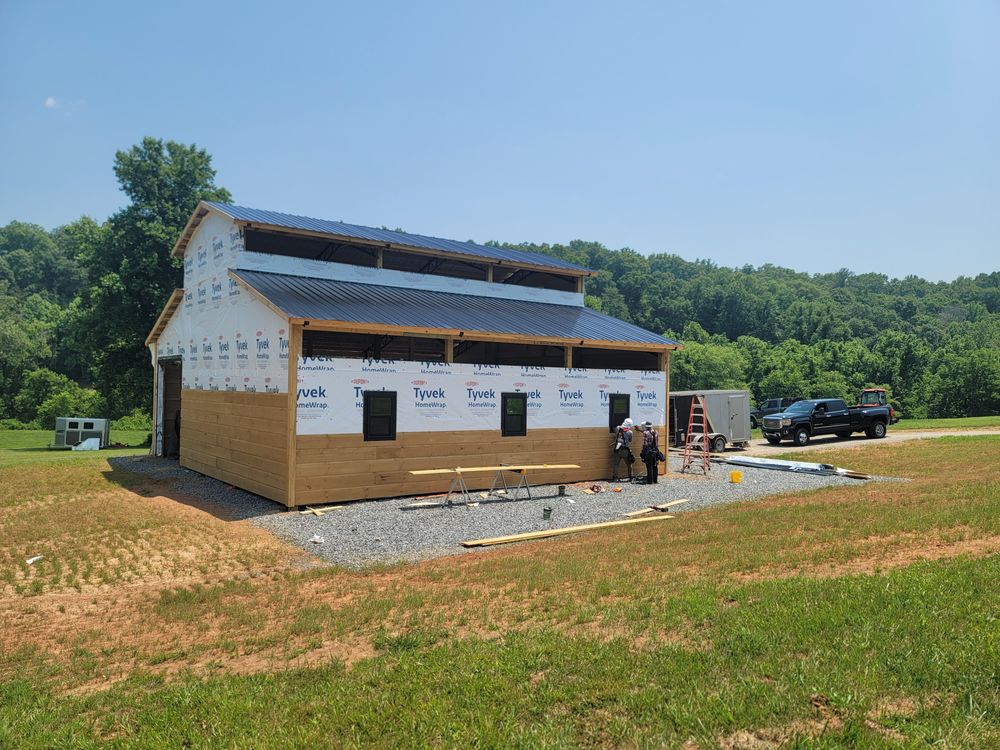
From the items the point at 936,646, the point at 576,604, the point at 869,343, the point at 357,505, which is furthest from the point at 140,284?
the point at 869,343

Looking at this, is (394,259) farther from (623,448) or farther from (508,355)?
(623,448)

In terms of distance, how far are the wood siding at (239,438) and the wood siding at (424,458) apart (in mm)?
713

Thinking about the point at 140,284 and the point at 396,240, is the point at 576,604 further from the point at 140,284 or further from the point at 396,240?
the point at 140,284

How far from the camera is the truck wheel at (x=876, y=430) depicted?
107ft

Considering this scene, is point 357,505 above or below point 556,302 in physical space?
below

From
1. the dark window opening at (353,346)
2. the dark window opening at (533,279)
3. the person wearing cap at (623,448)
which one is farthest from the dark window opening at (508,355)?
the person wearing cap at (623,448)

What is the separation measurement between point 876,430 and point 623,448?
20209 millimetres

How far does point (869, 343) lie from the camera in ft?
334

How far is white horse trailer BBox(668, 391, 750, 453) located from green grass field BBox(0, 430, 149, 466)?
76.8ft

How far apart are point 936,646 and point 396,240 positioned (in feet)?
62.6

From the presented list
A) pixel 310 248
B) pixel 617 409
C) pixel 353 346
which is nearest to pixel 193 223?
pixel 310 248

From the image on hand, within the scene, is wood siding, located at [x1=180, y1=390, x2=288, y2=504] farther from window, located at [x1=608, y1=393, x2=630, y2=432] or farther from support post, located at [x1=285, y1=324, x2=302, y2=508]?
window, located at [x1=608, y1=393, x2=630, y2=432]

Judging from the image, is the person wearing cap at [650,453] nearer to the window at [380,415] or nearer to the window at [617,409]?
the window at [617,409]

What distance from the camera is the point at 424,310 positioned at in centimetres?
1853
